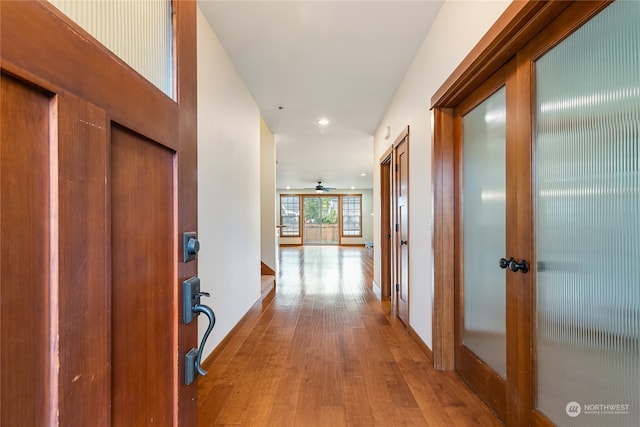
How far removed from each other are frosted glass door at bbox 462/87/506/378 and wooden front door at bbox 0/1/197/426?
1.63 m

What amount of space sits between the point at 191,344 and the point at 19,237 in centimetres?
58

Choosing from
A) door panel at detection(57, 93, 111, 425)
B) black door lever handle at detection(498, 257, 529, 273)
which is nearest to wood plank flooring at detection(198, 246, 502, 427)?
black door lever handle at detection(498, 257, 529, 273)

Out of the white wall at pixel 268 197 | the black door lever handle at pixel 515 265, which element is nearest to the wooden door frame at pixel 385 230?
the white wall at pixel 268 197

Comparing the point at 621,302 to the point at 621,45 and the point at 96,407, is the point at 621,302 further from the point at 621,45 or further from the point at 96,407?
the point at 96,407

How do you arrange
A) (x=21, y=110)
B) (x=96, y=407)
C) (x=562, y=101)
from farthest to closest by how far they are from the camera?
(x=562, y=101) < (x=96, y=407) < (x=21, y=110)

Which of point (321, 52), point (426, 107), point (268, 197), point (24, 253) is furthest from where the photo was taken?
point (268, 197)

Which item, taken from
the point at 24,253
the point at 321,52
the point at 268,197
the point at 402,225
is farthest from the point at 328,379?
the point at 268,197

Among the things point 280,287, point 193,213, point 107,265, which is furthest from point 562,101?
point 280,287

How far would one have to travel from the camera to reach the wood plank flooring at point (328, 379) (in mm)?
1712

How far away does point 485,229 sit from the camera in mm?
1807

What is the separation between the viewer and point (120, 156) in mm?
605

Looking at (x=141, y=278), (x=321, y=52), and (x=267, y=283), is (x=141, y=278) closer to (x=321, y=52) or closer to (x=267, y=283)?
(x=321, y=52)

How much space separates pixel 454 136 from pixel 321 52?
136cm

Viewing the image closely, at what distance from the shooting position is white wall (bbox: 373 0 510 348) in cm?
173
